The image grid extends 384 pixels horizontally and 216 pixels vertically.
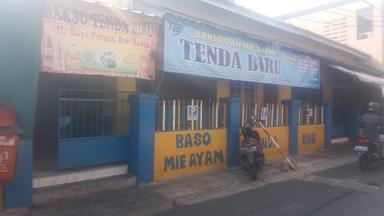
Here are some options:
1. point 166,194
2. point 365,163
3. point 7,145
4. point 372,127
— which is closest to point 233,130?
point 166,194

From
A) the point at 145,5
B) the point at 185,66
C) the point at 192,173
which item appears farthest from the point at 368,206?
the point at 145,5

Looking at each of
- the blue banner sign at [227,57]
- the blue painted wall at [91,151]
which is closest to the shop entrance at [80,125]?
the blue painted wall at [91,151]

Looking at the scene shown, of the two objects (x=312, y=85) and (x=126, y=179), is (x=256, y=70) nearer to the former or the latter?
(x=312, y=85)

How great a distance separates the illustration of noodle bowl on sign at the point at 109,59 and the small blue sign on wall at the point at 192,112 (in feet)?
7.26

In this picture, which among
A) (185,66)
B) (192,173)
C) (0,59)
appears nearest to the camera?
(0,59)

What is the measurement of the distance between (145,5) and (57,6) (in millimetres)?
2516

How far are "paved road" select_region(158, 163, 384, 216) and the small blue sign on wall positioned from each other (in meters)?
2.06

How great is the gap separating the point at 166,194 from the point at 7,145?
8.95ft

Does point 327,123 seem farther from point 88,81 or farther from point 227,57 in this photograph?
point 88,81

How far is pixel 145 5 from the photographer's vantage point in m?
7.94

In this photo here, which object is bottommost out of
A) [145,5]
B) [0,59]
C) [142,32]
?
[0,59]

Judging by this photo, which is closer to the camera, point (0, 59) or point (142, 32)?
point (0, 59)

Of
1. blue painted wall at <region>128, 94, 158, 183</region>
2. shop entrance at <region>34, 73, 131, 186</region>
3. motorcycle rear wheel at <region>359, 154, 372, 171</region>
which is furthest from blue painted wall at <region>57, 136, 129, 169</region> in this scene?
motorcycle rear wheel at <region>359, 154, 372, 171</region>

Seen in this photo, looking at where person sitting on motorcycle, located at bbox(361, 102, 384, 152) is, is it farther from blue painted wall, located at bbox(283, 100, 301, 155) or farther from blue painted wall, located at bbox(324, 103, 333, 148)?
blue painted wall, located at bbox(324, 103, 333, 148)
